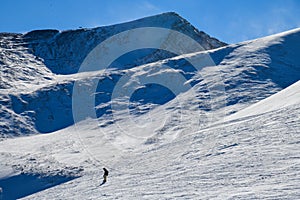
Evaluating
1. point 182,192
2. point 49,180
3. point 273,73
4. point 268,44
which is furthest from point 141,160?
point 268,44

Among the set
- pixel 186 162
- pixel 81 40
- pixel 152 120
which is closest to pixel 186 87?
Result: pixel 152 120

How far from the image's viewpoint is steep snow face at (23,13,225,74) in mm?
75062

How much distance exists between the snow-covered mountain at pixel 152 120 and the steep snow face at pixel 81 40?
21 centimetres

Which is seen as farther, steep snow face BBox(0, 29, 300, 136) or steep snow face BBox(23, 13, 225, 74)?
steep snow face BBox(23, 13, 225, 74)

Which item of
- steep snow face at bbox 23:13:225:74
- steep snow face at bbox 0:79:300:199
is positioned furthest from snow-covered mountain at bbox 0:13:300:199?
steep snow face at bbox 23:13:225:74

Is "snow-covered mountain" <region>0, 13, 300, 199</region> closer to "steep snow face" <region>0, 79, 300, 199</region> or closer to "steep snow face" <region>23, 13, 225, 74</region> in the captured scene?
"steep snow face" <region>0, 79, 300, 199</region>

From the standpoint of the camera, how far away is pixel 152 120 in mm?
44625

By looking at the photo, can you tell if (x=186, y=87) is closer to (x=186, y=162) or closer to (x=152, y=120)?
(x=152, y=120)

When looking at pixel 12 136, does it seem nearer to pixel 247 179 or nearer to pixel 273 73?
pixel 273 73

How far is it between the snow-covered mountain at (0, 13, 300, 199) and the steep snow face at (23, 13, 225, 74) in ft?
0.68

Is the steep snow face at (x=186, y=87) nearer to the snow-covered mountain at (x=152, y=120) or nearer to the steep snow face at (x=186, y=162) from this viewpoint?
A: the snow-covered mountain at (x=152, y=120)

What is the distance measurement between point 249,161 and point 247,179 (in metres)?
3.33

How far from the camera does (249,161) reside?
73.9ft

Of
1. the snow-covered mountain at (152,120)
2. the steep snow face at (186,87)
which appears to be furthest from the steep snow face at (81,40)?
the steep snow face at (186,87)
